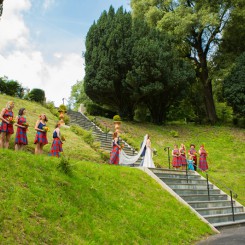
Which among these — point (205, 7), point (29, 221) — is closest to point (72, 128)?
point (29, 221)

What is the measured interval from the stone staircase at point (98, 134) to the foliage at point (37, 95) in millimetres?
2521

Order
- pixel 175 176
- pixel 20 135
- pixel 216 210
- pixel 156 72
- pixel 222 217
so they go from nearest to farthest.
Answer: pixel 20 135 → pixel 222 217 → pixel 216 210 → pixel 175 176 → pixel 156 72

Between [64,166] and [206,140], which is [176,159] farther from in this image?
[64,166]

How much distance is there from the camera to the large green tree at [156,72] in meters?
25.4

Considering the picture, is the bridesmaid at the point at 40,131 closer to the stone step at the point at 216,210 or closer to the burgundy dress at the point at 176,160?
the stone step at the point at 216,210


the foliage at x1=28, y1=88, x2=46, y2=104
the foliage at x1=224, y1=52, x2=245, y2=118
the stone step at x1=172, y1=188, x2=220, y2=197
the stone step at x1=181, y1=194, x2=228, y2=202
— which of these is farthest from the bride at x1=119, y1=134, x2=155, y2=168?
the foliage at x1=224, y1=52, x2=245, y2=118

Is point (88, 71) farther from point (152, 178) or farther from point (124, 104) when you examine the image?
point (152, 178)

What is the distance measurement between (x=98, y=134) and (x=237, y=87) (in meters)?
13.7

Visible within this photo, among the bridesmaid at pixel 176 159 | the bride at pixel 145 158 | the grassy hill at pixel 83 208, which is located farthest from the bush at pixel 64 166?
the bridesmaid at pixel 176 159

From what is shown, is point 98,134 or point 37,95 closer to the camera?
point 98,134

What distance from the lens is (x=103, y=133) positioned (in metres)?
22.2

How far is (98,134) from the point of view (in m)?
21.6

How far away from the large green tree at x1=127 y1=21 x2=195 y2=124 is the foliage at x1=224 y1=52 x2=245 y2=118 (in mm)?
3561

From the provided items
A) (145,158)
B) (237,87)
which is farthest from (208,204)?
(237,87)
